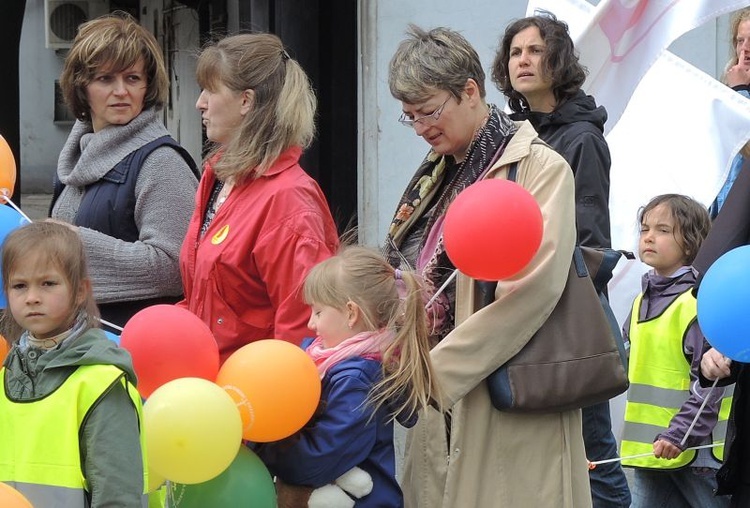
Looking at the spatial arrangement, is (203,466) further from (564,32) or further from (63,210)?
(564,32)

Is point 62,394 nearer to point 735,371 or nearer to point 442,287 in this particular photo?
point 442,287

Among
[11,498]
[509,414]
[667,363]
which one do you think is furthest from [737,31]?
[11,498]

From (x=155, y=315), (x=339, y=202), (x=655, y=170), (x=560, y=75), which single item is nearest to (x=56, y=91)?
(x=339, y=202)

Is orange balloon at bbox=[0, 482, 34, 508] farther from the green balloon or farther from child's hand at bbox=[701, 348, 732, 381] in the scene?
child's hand at bbox=[701, 348, 732, 381]

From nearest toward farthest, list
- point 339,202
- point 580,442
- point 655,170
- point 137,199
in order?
1. point 580,442
2. point 137,199
3. point 655,170
4. point 339,202

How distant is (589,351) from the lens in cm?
377

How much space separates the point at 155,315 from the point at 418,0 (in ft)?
15.0

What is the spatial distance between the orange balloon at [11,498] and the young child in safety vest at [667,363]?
2654 mm

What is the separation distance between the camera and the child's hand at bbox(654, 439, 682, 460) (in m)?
4.77

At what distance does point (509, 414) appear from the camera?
3863mm

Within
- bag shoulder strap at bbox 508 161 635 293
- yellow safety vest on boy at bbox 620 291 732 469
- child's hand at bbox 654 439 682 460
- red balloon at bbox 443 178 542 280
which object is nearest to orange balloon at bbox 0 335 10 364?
red balloon at bbox 443 178 542 280

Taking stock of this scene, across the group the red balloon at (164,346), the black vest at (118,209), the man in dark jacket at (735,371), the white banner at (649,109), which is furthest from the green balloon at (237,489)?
the white banner at (649,109)

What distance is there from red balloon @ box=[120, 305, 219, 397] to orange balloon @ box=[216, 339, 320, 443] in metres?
0.12

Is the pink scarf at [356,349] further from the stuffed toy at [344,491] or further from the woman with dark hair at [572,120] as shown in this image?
the woman with dark hair at [572,120]
